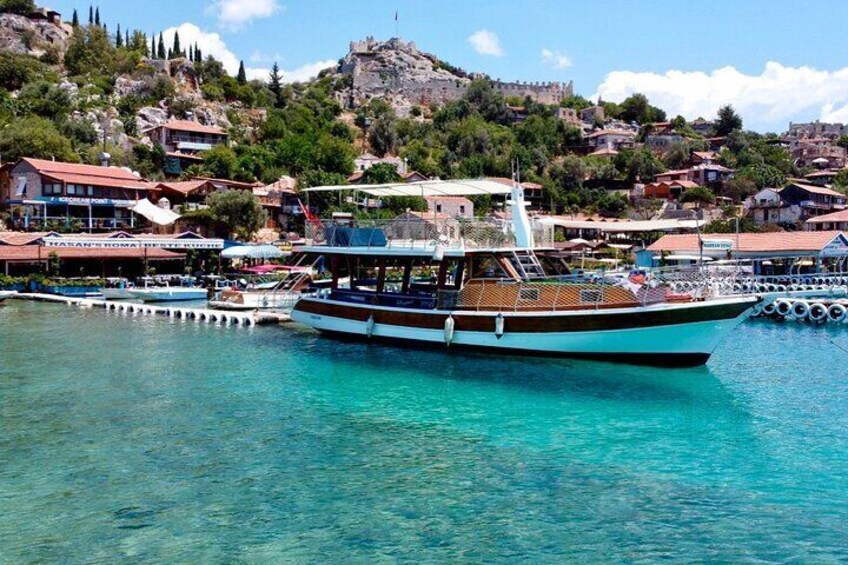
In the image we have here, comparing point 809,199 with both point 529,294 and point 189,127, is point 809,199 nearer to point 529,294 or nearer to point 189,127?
point 529,294

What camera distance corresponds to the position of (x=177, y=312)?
3516 centimetres

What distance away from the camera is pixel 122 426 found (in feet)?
50.2

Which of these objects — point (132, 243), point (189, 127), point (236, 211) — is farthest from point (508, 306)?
point (189, 127)

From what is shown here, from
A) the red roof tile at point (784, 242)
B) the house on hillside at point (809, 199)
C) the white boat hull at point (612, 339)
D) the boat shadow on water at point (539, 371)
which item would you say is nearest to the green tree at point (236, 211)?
the red roof tile at point (784, 242)

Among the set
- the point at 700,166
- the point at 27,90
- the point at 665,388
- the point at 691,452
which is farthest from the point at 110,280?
the point at 700,166

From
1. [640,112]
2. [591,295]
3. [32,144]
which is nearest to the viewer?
[591,295]

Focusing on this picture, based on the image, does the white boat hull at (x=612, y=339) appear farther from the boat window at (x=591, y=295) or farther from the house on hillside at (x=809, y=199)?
the house on hillside at (x=809, y=199)

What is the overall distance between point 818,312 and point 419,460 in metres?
28.6

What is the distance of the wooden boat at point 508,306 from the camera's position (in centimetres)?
2067

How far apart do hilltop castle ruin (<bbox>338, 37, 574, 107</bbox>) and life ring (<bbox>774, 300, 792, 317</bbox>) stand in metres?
120

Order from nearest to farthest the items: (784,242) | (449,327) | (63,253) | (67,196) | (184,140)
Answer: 1. (449,327)
2. (63,253)
3. (784,242)
4. (67,196)
5. (184,140)

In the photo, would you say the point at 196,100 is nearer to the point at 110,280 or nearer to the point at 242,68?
the point at 242,68

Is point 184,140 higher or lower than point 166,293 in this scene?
higher

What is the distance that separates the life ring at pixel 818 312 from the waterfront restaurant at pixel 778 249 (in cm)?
583
